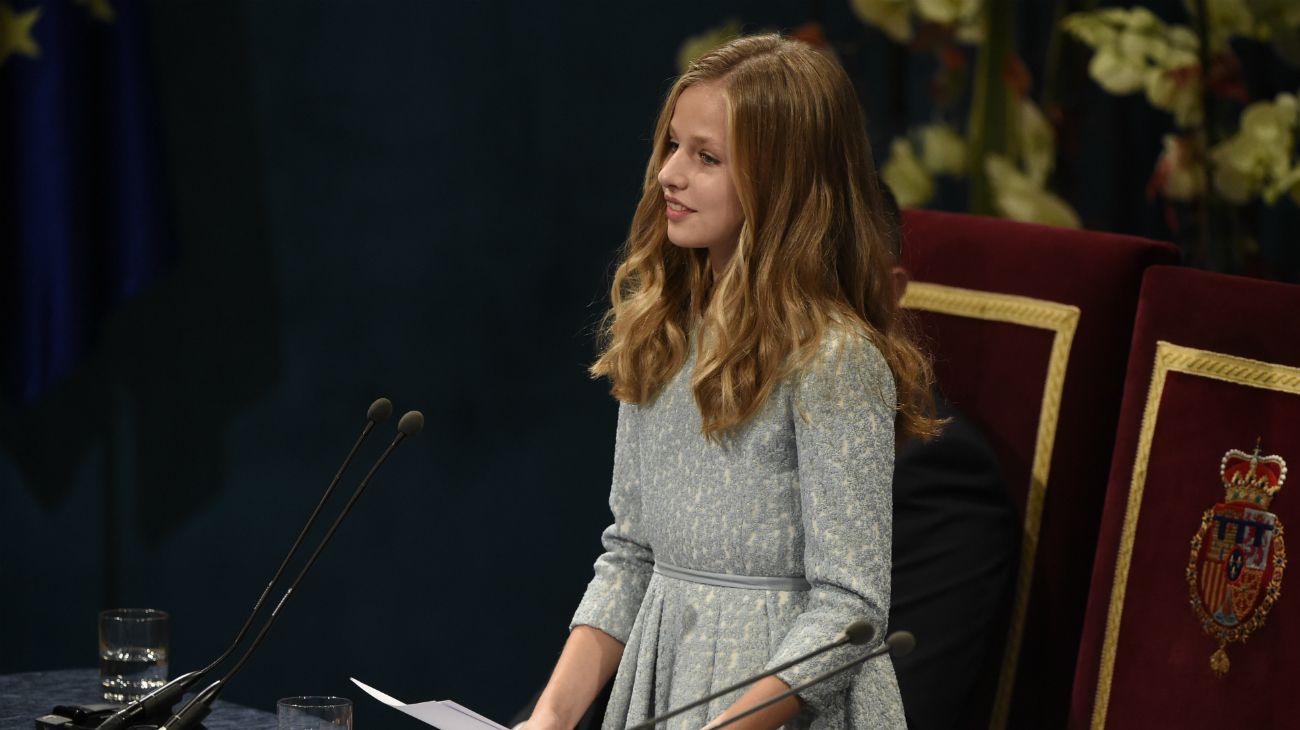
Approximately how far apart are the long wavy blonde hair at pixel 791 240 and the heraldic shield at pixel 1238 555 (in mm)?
510

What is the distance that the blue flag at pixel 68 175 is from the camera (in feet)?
10.6

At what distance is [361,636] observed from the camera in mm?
3643

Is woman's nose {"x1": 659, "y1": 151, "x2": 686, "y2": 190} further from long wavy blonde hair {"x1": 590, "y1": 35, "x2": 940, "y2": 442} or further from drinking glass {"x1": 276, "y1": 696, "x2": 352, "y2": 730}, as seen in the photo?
drinking glass {"x1": 276, "y1": 696, "x2": 352, "y2": 730}

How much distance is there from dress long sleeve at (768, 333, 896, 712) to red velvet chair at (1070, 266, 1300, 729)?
0.62 m

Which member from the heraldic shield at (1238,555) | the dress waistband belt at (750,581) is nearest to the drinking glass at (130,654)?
the dress waistband belt at (750,581)

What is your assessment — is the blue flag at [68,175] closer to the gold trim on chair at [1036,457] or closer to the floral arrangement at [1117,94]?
the floral arrangement at [1117,94]

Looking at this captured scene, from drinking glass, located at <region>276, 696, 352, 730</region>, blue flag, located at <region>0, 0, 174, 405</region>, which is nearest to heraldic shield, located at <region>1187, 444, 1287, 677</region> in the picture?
drinking glass, located at <region>276, 696, 352, 730</region>

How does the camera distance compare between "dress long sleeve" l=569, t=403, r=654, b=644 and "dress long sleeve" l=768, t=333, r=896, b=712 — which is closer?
"dress long sleeve" l=768, t=333, r=896, b=712

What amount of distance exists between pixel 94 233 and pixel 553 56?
3.43 ft

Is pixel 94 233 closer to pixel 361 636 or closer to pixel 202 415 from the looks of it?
pixel 202 415

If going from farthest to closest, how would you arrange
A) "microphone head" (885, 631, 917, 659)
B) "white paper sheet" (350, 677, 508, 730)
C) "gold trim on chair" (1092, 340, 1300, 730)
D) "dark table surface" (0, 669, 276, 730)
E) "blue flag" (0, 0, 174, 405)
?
"blue flag" (0, 0, 174, 405) → "gold trim on chair" (1092, 340, 1300, 730) → "dark table surface" (0, 669, 276, 730) → "white paper sheet" (350, 677, 508, 730) → "microphone head" (885, 631, 917, 659)

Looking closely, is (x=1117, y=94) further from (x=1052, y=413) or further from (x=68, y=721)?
(x=68, y=721)

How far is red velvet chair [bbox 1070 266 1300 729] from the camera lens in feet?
6.52

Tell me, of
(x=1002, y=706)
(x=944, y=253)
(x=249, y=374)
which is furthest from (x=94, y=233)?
(x=1002, y=706)
